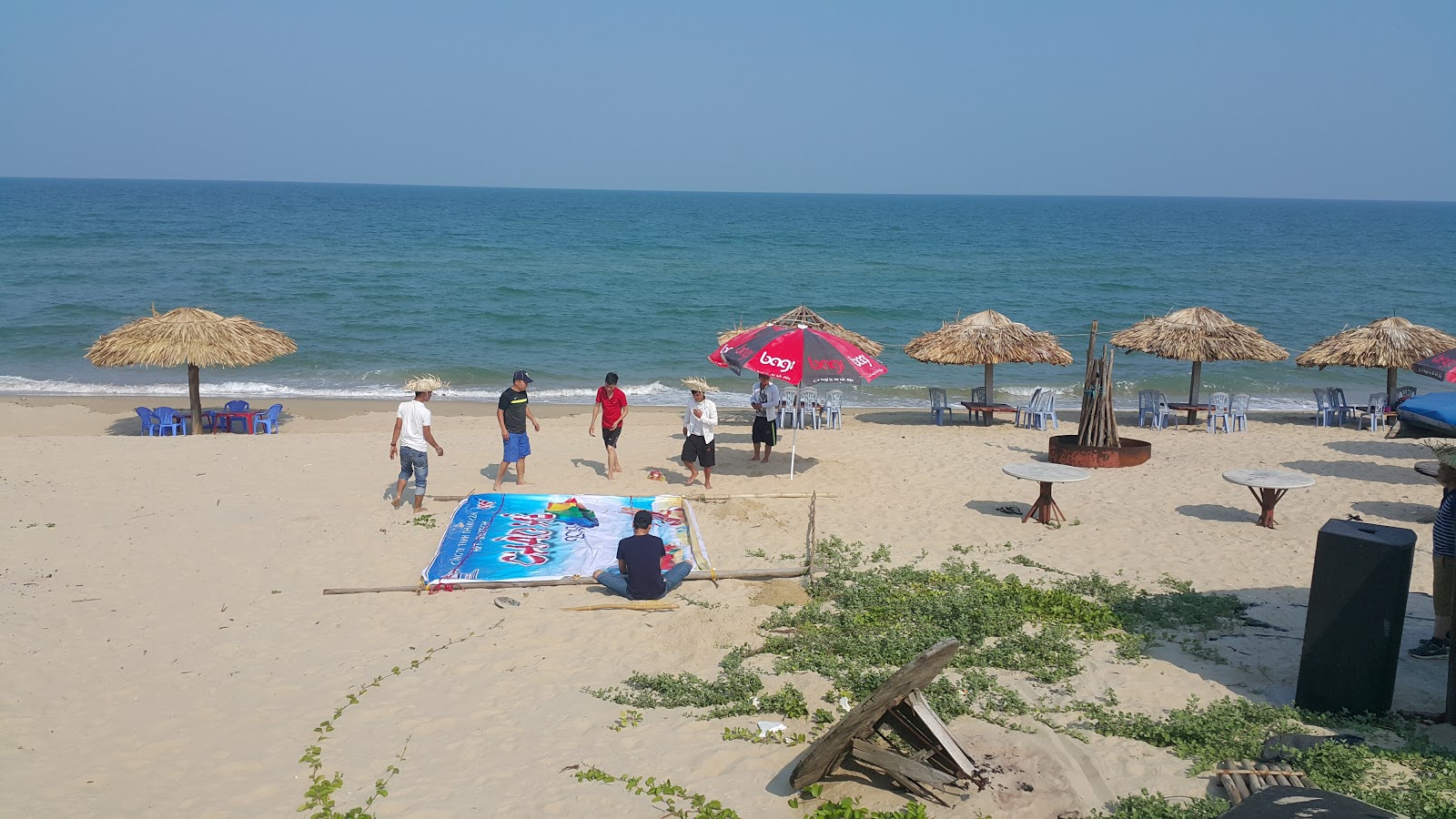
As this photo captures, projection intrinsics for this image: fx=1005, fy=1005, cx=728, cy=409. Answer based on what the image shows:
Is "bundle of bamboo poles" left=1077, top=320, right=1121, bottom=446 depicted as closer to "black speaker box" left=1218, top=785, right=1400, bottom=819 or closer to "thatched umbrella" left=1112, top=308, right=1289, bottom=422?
"thatched umbrella" left=1112, top=308, right=1289, bottom=422

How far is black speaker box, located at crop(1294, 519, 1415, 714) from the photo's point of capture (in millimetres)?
5672

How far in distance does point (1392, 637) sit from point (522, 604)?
231 inches

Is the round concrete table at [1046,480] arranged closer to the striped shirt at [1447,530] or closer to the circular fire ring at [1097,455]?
the circular fire ring at [1097,455]

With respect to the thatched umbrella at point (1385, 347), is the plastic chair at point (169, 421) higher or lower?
lower

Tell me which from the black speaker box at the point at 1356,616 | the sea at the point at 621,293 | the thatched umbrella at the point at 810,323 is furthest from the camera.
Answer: the sea at the point at 621,293

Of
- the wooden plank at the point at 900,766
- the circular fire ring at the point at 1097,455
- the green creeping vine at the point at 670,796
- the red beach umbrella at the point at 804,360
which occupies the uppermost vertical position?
the red beach umbrella at the point at 804,360

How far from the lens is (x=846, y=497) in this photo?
11.5 metres

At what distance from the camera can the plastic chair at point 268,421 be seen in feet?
54.0

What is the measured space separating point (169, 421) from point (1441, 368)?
56.6 ft

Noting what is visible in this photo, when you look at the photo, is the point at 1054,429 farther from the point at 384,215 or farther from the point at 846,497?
the point at 384,215

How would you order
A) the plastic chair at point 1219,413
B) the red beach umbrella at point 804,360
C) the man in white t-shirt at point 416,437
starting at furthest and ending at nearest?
the plastic chair at point 1219,413, the red beach umbrella at point 804,360, the man in white t-shirt at point 416,437

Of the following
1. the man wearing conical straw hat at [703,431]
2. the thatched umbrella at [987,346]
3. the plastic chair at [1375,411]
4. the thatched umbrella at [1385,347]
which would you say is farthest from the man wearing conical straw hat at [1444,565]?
the thatched umbrella at [1385,347]

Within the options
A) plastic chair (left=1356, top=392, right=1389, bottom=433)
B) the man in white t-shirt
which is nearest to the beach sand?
the man in white t-shirt

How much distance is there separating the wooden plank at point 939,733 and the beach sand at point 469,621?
22cm
